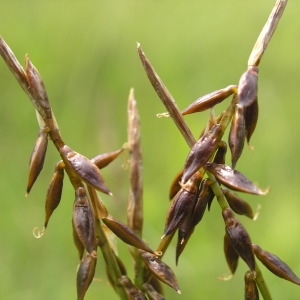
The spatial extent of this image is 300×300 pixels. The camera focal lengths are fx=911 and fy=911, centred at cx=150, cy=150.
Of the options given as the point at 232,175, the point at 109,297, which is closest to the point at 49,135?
the point at 232,175

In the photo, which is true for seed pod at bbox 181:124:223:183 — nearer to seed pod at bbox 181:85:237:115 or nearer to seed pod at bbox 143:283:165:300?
seed pod at bbox 181:85:237:115

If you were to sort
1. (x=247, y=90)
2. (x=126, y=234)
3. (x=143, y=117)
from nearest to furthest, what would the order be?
1. (x=247, y=90)
2. (x=126, y=234)
3. (x=143, y=117)

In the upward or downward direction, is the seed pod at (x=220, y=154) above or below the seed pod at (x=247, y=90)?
below

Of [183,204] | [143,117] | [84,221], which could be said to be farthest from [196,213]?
[143,117]

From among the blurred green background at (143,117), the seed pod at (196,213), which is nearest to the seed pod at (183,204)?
the seed pod at (196,213)

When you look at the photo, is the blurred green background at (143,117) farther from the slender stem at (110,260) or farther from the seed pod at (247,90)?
the seed pod at (247,90)

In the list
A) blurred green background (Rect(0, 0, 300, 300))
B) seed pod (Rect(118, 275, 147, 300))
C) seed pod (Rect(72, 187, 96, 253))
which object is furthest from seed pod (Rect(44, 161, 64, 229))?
blurred green background (Rect(0, 0, 300, 300))

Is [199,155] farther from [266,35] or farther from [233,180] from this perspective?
[266,35]

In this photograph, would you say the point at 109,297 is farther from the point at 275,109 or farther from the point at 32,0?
the point at 32,0
